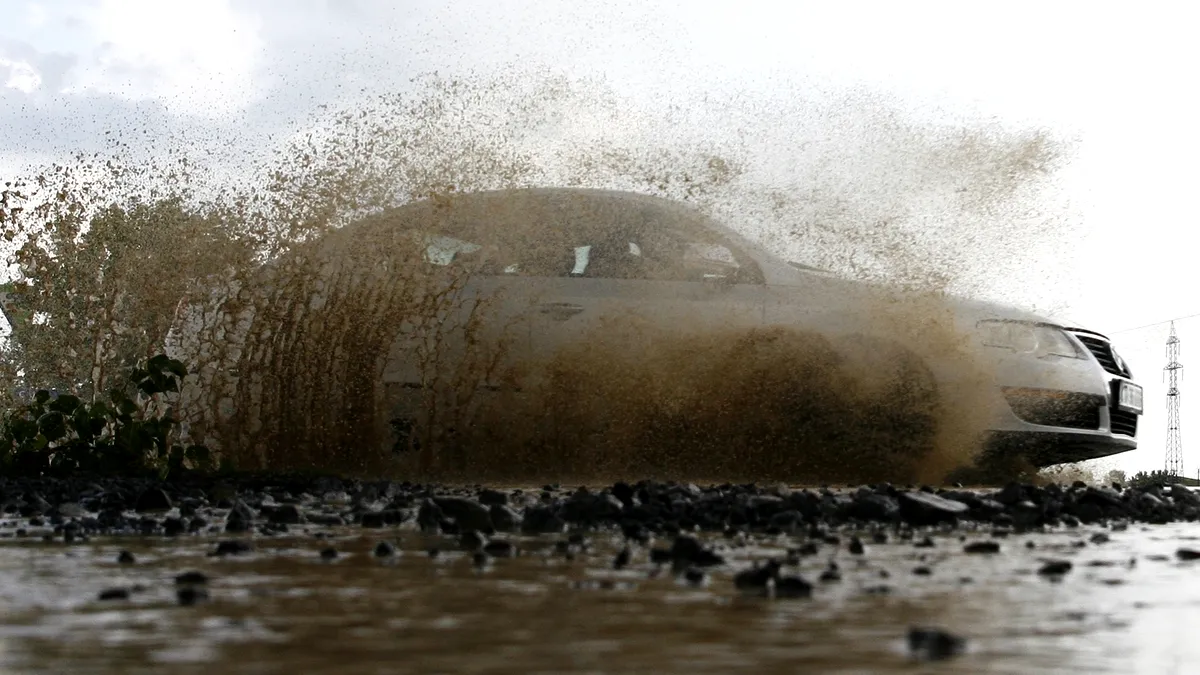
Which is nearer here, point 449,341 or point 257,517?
point 257,517

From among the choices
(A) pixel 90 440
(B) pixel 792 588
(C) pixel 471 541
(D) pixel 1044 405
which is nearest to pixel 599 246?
(D) pixel 1044 405

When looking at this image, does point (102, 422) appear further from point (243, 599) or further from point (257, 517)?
point (243, 599)

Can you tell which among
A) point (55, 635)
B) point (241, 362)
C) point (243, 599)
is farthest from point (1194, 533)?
point (241, 362)

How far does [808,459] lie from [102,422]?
4.39 metres

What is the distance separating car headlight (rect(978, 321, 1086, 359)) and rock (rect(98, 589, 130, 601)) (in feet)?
22.2

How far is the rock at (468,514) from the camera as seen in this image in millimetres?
4543

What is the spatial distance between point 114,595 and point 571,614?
0.92 metres

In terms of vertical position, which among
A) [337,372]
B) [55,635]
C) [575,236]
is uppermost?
[575,236]

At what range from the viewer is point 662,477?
862 centimetres

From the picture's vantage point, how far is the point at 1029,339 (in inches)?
354

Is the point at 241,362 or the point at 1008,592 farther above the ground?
the point at 241,362

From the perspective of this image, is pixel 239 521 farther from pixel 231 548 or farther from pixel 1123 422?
pixel 1123 422

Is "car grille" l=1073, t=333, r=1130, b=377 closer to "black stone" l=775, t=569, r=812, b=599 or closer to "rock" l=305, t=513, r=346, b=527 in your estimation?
"rock" l=305, t=513, r=346, b=527

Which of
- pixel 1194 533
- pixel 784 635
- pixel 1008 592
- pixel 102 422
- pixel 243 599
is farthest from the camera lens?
pixel 102 422
